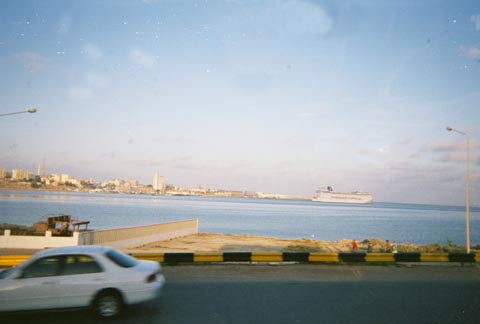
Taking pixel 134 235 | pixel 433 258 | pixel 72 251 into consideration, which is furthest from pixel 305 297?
pixel 134 235

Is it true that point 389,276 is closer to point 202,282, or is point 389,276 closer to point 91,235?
point 202,282

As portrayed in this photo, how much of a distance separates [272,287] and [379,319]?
3.39 metres

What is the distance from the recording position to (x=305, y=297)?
9.30m

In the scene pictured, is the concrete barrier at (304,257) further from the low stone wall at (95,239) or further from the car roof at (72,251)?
the low stone wall at (95,239)

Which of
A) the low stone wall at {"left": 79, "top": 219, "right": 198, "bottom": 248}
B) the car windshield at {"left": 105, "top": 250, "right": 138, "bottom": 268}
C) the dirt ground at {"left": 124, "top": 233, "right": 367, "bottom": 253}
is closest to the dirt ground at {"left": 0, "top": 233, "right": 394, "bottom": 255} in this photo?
the dirt ground at {"left": 124, "top": 233, "right": 367, "bottom": 253}

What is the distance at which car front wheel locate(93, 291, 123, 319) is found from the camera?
7.30 m

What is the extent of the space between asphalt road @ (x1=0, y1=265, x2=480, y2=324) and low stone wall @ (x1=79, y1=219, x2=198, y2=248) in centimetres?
780

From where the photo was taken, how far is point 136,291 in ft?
24.5

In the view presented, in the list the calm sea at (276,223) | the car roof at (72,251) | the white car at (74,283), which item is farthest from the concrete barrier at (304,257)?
the calm sea at (276,223)

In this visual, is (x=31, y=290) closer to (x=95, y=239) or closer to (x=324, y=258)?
(x=324, y=258)

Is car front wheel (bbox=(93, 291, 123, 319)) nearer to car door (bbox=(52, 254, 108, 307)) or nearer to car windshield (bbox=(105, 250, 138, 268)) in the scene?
car door (bbox=(52, 254, 108, 307))

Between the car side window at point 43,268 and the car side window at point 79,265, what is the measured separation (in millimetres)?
146

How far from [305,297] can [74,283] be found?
5080mm

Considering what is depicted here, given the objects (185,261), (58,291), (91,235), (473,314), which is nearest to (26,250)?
(91,235)
